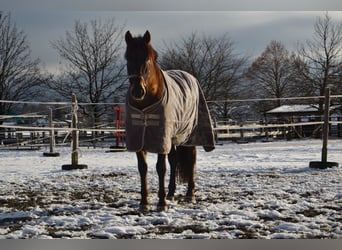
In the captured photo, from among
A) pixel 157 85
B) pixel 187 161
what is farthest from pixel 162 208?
pixel 157 85

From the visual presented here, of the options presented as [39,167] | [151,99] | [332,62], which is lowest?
[39,167]

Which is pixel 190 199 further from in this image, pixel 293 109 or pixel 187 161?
pixel 293 109

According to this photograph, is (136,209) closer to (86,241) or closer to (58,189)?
(86,241)

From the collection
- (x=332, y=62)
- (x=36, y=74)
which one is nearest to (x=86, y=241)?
Answer: (x=332, y=62)

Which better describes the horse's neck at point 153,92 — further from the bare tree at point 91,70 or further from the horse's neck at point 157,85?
the bare tree at point 91,70

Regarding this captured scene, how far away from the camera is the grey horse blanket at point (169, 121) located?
2.58 m

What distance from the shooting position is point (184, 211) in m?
2.66

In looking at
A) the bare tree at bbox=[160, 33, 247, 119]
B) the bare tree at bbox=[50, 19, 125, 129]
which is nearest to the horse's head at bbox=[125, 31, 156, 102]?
the bare tree at bbox=[50, 19, 125, 129]

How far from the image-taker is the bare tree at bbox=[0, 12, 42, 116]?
823 cm

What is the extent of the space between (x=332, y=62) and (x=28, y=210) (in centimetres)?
652

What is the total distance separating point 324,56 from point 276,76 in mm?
3559

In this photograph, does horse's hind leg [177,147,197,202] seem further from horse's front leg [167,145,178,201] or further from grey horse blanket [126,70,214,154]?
grey horse blanket [126,70,214,154]

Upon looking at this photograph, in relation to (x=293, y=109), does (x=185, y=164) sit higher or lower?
lower

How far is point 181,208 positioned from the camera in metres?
2.75
